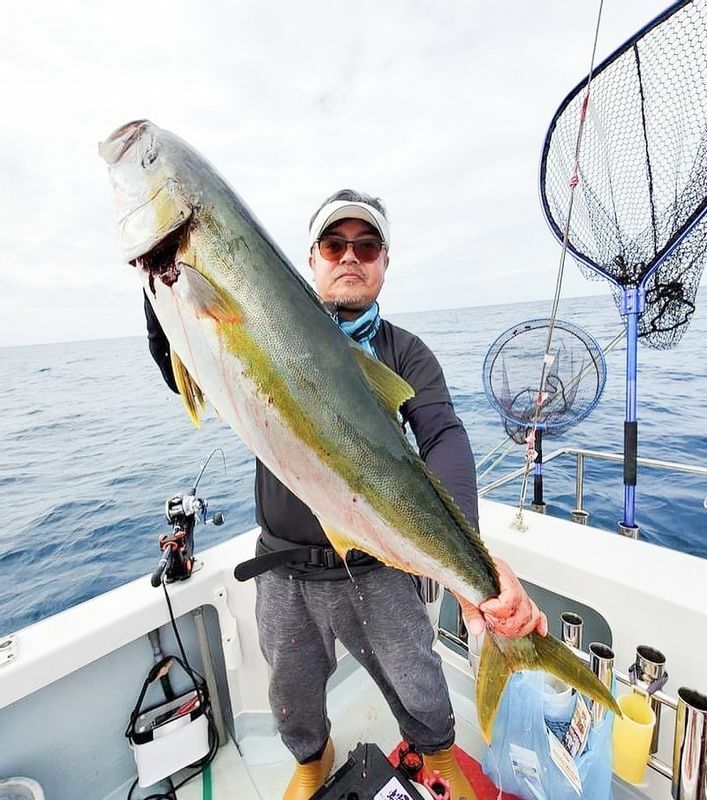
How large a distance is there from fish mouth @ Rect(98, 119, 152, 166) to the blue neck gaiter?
107cm

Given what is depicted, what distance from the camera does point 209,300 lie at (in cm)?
129

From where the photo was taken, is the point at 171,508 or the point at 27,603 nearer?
the point at 171,508

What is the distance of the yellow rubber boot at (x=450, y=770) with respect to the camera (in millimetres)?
2281

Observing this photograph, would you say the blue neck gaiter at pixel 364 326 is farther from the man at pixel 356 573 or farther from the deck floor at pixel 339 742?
the deck floor at pixel 339 742

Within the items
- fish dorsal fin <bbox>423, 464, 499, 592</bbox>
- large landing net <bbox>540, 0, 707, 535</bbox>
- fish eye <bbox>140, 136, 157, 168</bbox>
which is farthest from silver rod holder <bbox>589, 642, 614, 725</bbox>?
fish eye <bbox>140, 136, 157, 168</bbox>

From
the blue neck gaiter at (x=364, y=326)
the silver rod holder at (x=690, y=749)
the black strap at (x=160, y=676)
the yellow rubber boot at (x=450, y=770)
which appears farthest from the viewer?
the black strap at (x=160, y=676)

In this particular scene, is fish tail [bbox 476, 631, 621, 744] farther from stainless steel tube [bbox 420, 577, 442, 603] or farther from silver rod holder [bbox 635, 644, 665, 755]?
silver rod holder [bbox 635, 644, 665, 755]

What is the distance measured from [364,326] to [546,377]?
2.42 metres

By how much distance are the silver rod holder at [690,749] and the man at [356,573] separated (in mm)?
1026

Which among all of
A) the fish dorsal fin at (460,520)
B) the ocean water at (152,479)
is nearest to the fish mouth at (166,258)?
the fish dorsal fin at (460,520)

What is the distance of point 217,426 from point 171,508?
36.9 ft

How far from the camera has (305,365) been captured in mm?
1317

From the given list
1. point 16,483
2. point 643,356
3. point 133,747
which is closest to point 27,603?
point 133,747

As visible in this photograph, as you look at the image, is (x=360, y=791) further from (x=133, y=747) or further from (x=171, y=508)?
(x=171, y=508)
